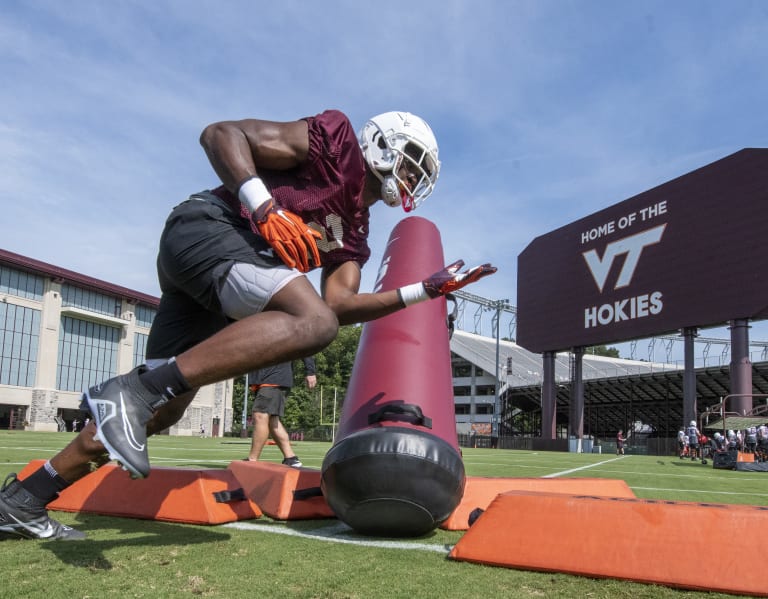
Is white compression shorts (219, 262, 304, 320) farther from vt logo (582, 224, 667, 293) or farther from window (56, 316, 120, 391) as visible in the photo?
window (56, 316, 120, 391)

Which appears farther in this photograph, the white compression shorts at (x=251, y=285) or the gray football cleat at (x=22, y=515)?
the gray football cleat at (x=22, y=515)

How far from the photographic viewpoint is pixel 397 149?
107 inches

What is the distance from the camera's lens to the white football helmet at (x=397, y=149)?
108 inches

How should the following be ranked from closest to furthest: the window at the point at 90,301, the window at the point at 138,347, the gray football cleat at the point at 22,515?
the gray football cleat at the point at 22,515 < the window at the point at 90,301 < the window at the point at 138,347

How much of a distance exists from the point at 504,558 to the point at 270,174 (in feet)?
5.63

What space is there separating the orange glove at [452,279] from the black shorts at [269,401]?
347cm

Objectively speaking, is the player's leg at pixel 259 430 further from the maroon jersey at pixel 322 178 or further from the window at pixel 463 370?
the window at pixel 463 370

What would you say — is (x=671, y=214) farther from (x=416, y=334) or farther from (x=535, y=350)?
(x=416, y=334)

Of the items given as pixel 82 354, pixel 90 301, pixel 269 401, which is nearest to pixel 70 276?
pixel 90 301

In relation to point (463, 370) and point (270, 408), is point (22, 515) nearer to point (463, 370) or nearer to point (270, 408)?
point (270, 408)

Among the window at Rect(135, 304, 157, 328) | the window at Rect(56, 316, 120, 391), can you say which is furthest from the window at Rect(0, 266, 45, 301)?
the window at Rect(135, 304, 157, 328)

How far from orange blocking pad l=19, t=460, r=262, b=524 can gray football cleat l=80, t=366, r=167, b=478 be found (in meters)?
1.07

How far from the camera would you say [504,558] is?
86.5 inches

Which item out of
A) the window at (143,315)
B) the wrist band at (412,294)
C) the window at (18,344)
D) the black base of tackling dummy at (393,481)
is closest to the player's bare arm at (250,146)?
the wrist band at (412,294)
